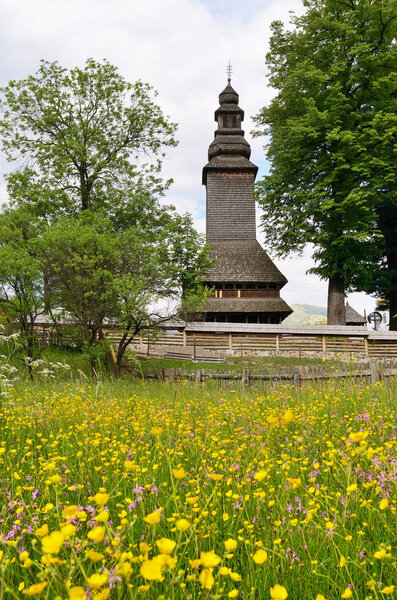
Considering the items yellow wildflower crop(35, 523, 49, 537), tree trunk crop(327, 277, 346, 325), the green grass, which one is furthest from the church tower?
yellow wildflower crop(35, 523, 49, 537)

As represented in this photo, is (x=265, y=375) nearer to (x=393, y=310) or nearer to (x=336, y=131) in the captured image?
(x=336, y=131)

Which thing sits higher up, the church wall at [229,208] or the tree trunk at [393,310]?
the church wall at [229,208]

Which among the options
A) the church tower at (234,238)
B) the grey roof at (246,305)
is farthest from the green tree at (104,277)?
the grey roof at (246,305)

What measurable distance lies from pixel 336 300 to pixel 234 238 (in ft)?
43.4

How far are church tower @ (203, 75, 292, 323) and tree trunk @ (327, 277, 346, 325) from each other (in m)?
6.15

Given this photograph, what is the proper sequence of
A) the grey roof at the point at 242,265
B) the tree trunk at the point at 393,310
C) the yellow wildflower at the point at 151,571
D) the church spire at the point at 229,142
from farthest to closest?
the church spire at the point at 229,142, the grey roof at the point at 242,265, the tree trunk at the point at 393,310, the yellow wildflower at the point at 151,571

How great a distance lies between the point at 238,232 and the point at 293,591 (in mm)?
33212

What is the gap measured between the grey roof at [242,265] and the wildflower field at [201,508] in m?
25.1

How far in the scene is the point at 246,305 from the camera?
29.7 m

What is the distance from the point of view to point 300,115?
79.5ft

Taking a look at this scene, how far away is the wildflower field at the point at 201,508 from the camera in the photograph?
1.21 m

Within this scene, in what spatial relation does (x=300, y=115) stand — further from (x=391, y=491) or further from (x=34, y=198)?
(x=391, y=491)

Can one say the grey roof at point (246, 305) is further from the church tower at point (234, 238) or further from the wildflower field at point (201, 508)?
the wildflower field at point (201, 508)

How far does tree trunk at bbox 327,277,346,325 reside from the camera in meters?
22.7
